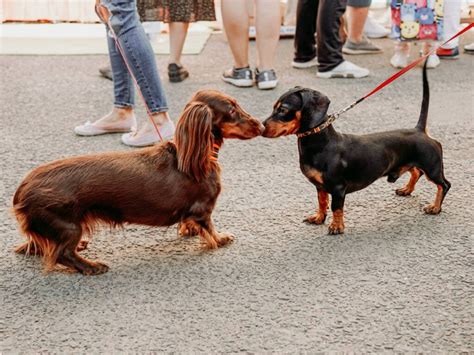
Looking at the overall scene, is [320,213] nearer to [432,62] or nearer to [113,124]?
[113,124]

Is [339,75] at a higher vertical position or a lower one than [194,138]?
lower

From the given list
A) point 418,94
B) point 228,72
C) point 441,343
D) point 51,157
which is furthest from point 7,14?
point 441,343

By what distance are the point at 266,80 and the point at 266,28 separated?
341mm

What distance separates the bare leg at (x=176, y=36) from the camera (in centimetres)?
473

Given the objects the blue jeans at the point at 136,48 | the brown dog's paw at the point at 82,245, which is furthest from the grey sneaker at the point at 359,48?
the brown dog's paw at the point at 82,245

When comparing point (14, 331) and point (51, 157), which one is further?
point (51, 157)

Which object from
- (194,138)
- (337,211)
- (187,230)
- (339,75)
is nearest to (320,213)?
(337,211)

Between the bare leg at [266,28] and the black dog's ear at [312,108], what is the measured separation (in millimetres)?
1975

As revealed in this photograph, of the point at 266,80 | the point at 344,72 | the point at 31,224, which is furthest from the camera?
the point at 344,72

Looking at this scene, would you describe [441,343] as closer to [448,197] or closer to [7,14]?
[448,197]

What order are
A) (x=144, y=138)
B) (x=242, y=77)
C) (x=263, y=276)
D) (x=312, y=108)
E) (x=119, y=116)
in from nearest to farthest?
(x=263, y=276) < (x=312, y=108) < (x=144, y=138) < (x=119, y=116) < (x=242, y=77)

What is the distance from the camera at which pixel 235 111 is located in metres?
2.56

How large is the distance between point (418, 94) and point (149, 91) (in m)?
1.96

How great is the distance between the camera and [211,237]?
2602 mm
